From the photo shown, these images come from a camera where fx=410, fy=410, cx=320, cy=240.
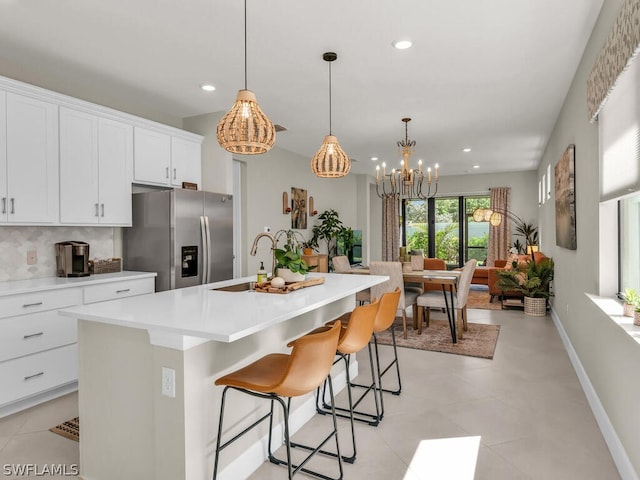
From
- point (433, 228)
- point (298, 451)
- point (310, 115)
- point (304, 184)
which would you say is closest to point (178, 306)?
point (298, 451)

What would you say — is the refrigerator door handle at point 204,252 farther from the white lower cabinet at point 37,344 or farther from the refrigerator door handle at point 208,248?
the white lower cabinet at point 37,344

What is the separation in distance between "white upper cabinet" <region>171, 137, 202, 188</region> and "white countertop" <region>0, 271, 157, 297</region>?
117 centimetres

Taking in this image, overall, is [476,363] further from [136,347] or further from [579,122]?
[136,347]

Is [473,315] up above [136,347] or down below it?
below

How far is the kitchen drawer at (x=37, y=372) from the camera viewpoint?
283 centimetres

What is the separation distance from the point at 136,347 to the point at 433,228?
958 cm

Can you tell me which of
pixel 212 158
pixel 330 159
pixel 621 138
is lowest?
pixel 621 138

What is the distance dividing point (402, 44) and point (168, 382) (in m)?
2.77

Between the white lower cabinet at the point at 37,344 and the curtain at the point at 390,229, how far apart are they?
827 cm

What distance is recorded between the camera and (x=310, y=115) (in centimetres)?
493

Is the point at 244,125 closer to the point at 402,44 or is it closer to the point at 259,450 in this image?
the point at 402,44

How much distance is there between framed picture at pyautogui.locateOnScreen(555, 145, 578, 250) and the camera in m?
3.80

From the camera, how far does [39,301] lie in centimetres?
301
